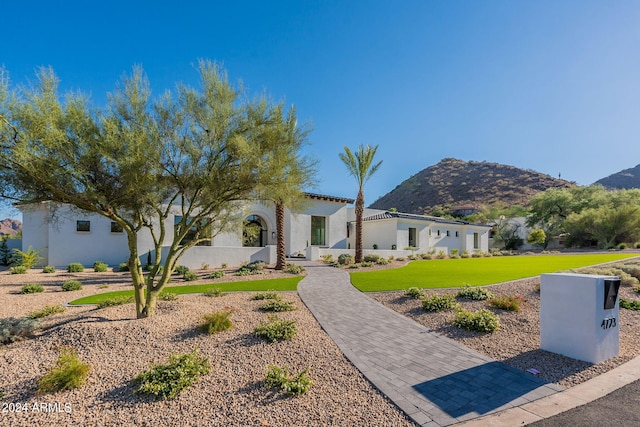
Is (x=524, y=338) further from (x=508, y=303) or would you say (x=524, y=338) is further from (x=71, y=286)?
(x=71, y=286)

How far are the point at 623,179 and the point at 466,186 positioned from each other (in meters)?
62.4

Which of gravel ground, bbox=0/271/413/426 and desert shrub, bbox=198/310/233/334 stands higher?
desert shrub, bbox=198/310/233/334

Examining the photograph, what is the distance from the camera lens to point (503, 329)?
6.84m

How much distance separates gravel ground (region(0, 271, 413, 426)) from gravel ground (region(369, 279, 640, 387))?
9.28 feet

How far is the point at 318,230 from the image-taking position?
2745 centimetres

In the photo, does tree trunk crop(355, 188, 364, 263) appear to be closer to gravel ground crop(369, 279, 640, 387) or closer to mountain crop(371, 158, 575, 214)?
gravel ground crop(369, 279, 640, 387)

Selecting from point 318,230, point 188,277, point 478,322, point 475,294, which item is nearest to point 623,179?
point 318,230

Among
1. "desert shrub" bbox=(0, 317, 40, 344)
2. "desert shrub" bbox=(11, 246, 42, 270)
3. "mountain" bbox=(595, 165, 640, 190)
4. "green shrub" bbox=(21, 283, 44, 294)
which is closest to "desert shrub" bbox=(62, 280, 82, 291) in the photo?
"green shrub" bbox=(21, 283, 44, 294)

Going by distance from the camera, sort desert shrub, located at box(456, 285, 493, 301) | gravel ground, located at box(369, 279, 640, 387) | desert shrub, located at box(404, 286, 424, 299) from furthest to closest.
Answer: desert shrub, located at box(404, 286, 424, 299) < desert shrub, located at box(456, 285, 493, 301) < gravel ground, located at box(369, 279, 640, 387)

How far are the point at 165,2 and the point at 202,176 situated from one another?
7.05 meters

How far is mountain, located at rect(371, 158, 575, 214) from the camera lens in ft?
300

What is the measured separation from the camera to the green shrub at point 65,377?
4270 mm

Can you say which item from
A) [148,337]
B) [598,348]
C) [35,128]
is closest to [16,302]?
[148,337]

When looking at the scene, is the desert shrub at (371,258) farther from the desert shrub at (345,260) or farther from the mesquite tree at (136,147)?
the mesquite tree at (136,147)
